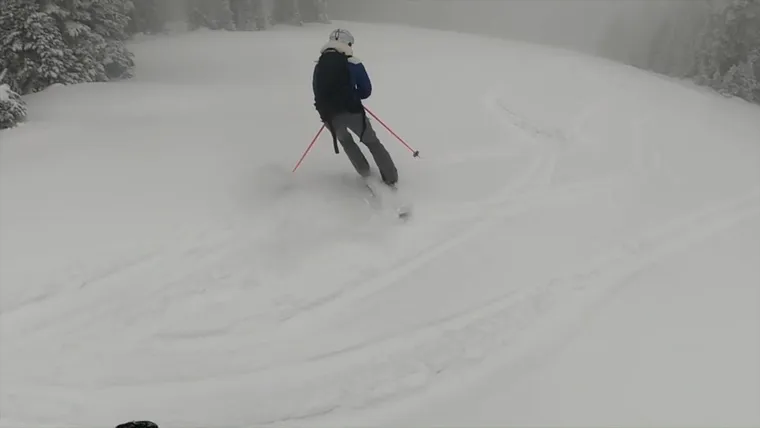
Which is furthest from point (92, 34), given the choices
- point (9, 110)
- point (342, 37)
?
point (342, 37)

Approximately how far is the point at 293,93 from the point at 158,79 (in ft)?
20.2

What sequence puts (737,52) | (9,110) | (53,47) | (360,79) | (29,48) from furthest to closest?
1. (737,52)
2. (53,47)
3. (29,48)
4. (9,110)
5. (360,79)

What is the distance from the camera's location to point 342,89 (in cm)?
759

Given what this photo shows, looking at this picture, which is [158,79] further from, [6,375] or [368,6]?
[368,6]

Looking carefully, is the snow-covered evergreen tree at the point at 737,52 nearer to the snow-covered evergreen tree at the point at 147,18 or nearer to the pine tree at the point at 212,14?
the pine tree at the point at 212,14

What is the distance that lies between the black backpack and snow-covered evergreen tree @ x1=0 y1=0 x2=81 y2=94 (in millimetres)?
9303

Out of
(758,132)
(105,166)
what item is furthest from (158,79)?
(758,132)

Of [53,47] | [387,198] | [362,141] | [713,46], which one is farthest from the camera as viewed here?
[713,46]

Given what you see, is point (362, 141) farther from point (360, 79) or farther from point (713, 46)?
point (713, 46)

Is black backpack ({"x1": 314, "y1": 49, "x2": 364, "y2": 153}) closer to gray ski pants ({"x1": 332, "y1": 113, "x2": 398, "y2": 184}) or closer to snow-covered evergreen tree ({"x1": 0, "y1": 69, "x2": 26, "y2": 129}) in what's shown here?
gray ski pants ({"x1": 332, "y1": 113, "x2": 398, "y2": 184})

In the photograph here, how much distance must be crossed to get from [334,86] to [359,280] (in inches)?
107

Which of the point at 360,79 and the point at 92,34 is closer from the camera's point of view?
the point at 360,79

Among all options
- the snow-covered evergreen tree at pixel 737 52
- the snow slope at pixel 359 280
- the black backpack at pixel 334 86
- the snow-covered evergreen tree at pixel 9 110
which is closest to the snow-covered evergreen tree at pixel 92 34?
the snow slope at pixel 359 280

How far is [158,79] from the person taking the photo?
18344 millimetres
